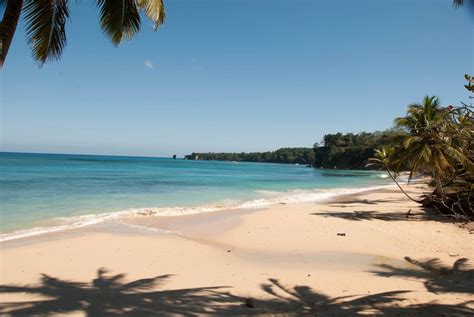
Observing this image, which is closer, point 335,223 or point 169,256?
point 169,256

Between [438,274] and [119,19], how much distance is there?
6937 mm

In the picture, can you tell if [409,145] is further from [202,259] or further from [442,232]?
[202,259]

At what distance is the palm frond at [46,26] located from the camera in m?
4.94

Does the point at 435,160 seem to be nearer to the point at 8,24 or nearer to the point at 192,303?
the point at 192,303

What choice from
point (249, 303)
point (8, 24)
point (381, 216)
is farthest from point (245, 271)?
point (381, 216)

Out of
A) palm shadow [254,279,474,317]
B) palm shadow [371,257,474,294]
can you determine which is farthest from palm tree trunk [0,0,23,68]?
palm shadow [371,257,474,294]

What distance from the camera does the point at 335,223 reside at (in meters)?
12.7

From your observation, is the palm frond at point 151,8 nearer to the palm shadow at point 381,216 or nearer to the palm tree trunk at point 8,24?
the palm tree trunk at point 8,24

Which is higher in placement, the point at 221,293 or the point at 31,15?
the point at 31,15

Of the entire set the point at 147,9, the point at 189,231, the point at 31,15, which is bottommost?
the point at 189,231

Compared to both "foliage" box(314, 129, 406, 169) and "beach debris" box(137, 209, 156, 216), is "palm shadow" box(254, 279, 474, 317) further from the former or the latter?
"foliage" box(314, 129, 406, 169)

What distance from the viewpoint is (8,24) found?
13.8 feet

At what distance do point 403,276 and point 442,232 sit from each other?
17.9 ft

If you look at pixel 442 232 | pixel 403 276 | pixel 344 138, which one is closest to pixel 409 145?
pixel 442 232
